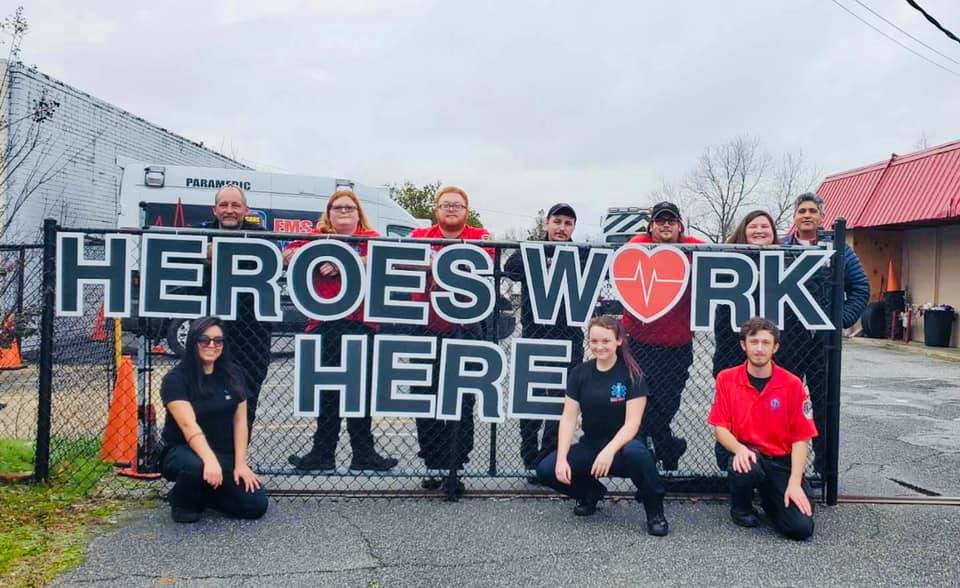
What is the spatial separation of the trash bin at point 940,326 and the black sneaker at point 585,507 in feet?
45.7

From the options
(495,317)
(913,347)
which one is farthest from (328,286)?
(913,347)

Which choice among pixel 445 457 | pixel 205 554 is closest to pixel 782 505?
pixel 445 457

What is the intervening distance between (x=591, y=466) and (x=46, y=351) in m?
3.32

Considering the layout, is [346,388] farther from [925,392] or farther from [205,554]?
[925,392]

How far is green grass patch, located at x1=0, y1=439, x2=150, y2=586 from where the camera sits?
3531mm

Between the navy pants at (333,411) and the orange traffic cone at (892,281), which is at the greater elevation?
the orange traffic cone at (892,281)

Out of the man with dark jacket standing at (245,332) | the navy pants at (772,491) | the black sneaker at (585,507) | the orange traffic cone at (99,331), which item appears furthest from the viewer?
the orange traffic cone at (99,331)

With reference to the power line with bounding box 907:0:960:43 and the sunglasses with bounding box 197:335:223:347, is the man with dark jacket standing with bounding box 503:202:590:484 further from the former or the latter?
the power line with bounding box 907:0:960:43

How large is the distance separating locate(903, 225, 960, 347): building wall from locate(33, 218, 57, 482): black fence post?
16437 millimetres

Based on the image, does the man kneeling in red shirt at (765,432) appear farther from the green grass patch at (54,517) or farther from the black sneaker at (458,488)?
the green grass patch at (54,517)

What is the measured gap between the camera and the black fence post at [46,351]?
4.38 m

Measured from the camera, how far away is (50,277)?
14.4 feet

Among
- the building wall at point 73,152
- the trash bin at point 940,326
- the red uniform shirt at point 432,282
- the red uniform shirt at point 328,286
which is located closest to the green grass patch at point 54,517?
the red uniform shirt at point 328,286

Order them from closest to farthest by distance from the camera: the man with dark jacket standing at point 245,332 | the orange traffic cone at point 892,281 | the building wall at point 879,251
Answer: the man with dark jacket standing at point 245,332 < the orange traffic cone at point 892,281 < the building wall at point 879,251
